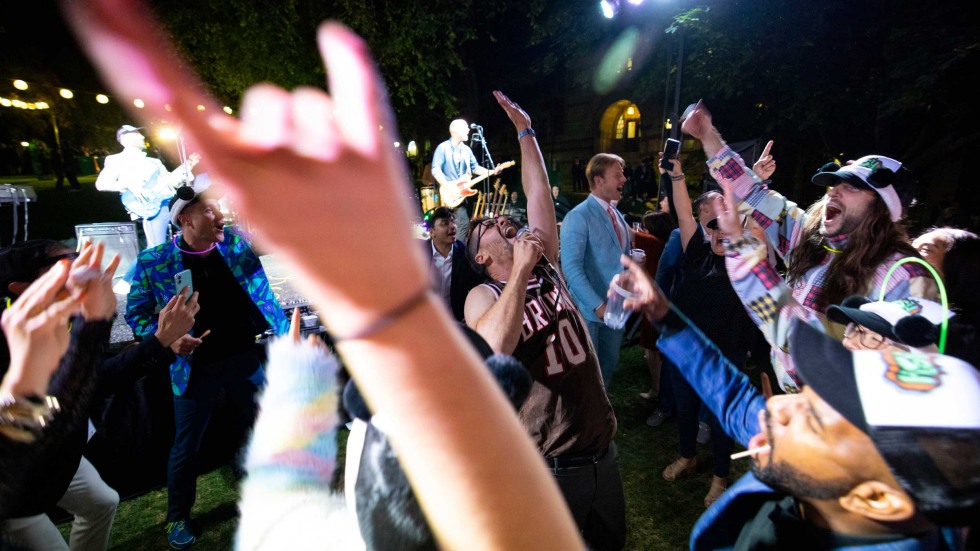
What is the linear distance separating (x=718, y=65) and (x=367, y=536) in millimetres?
12811

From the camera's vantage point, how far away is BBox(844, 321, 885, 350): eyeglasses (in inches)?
76.6

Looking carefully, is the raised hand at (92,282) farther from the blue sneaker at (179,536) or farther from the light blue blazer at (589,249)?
the light blue blazer at (589,249)

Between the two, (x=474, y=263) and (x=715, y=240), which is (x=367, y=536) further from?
(x=715, y=240)

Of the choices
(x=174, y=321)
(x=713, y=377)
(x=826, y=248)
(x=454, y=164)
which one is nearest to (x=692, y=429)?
(x=826, y=248)

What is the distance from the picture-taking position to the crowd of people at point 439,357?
434 mm

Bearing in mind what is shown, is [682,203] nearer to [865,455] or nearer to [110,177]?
[865,455]

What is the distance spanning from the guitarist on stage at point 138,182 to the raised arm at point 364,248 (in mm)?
8249

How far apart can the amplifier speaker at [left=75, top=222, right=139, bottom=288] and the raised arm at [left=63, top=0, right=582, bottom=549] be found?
27.3ft

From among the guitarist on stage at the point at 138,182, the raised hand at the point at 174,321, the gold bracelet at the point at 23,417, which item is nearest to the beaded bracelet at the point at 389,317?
the gold bracelet at the point at 23,417

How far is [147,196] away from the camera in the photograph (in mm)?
7355

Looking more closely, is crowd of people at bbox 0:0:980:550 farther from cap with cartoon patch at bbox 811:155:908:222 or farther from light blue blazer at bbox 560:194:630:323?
light blue blazer at bbox 560:194:630:323

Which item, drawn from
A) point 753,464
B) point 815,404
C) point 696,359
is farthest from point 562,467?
point 815,404

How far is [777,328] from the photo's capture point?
225cm

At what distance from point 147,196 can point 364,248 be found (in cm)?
892
